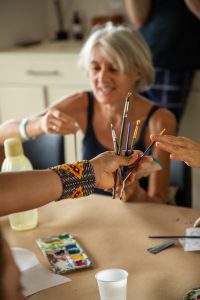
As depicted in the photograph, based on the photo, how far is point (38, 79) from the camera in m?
3.44

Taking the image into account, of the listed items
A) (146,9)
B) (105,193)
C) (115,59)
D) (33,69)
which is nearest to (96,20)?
(33,69)

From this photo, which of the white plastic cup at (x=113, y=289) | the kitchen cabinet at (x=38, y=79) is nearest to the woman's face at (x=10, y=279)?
the white plastic cup at (x=113, y=289)

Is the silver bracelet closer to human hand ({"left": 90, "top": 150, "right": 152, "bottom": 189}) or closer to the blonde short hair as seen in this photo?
the blonde short hair

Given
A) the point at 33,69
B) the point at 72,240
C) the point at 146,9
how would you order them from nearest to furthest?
the point at 72,240
the point at 146,9
the point at 33,69

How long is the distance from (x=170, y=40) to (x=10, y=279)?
229 cm

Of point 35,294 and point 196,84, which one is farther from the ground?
point 196,84

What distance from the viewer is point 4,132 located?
2.22m

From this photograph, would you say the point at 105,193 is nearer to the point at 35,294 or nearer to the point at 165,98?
the point at 35,294

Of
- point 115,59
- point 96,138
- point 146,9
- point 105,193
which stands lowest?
point 105,193

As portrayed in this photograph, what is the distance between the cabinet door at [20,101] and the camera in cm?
348

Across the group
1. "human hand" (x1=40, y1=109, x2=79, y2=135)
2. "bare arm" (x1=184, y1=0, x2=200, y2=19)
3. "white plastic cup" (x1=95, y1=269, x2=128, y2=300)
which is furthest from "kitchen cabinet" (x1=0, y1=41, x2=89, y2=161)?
"white plastic cup" (x1=95, y1=269, x2=128, y2=300)

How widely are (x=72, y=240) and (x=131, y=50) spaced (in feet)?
2.98

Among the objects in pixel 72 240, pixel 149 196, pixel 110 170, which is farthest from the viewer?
pixel 149 196

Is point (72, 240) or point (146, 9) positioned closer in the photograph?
point (72, 240)
